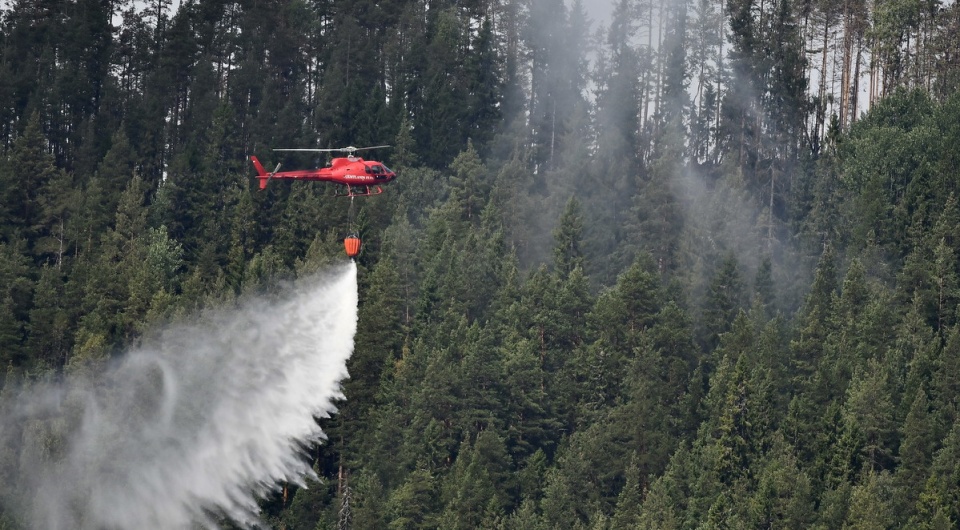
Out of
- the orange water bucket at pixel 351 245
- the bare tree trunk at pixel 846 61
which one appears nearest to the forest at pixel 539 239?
the bare tree trunk at pixel 846 61

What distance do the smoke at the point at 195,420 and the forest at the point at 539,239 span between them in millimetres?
1553

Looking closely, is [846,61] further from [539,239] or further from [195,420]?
[195,420]

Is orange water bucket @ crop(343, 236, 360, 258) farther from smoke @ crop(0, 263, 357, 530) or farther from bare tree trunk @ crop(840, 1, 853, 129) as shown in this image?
bare tree trunk @ crop(840, 1, 853, 129)

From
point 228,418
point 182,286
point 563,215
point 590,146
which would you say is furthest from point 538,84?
point 228,418

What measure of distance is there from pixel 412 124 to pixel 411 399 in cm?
A: 3689

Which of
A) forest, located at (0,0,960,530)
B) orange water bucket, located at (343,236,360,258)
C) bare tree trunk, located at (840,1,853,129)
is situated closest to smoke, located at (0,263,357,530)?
forest, located at (0,0,960,530)

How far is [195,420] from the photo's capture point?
89.3 m

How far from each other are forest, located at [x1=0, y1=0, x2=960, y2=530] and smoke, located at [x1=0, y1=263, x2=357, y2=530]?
1553 millimetres

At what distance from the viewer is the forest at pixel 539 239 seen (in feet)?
289

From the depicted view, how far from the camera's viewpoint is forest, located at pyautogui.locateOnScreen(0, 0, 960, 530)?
87.9 m

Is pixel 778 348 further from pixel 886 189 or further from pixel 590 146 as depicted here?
pixel 590 146

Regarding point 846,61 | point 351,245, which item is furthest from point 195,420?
point 846,61

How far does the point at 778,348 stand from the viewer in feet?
305

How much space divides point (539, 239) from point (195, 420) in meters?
32.0
